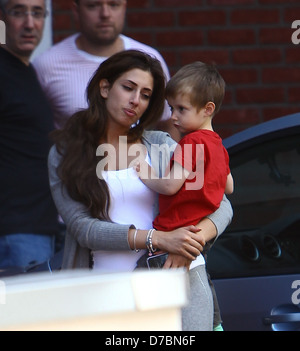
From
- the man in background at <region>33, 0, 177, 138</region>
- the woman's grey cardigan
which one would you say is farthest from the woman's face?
the man in background at <region>33, 0, 177, 138</region>

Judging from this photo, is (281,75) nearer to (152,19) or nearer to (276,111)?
(276,111)

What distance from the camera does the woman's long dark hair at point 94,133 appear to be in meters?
2.69

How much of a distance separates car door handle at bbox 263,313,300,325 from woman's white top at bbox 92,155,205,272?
1.42ft

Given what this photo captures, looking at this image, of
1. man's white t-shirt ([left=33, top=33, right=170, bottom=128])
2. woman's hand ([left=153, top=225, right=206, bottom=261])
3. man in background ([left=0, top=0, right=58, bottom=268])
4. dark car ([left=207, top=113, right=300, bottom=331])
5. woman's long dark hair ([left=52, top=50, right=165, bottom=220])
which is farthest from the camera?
man's white t-shirt ([left=33, top=33, right=170, bottom=128])

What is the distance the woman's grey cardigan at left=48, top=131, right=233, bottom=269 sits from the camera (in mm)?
2633

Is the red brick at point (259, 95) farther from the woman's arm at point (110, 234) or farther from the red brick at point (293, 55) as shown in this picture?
the woman's arm at point (110, 234)

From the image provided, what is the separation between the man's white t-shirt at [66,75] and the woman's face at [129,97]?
4.54 ft

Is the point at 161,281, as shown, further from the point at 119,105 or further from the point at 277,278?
the point at 277,278

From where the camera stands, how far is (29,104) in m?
4.09

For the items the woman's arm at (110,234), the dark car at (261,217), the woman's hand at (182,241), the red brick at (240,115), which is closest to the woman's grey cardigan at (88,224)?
the woman's arm at (110,234)

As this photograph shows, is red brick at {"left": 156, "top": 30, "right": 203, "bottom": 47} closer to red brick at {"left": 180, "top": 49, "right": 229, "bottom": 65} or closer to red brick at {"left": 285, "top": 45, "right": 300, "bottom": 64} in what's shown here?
red brick at {"left": 180, "top": 49, "right": 229, "bottom": 65}

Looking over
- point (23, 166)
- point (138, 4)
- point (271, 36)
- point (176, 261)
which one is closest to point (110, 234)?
point (176, 261)
